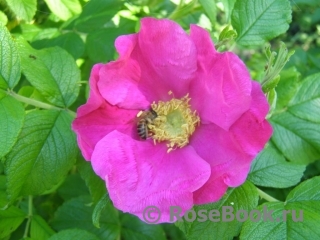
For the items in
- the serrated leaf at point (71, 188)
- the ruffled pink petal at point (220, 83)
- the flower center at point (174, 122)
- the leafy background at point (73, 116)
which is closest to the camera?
the ruffled pink petal at point (220, 83)

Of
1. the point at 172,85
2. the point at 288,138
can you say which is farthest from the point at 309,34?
the point at 172,85

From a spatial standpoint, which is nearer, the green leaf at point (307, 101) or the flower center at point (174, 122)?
the flower center at point (174, 122)

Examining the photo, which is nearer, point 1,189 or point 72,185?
point 1,189

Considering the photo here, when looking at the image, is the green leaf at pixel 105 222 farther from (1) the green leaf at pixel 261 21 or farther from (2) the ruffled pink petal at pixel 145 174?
(1) the green leaf at pixel 261 21

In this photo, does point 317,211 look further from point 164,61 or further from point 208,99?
point 164,61

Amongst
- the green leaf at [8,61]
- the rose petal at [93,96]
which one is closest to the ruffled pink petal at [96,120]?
the rose petal at [93,96]

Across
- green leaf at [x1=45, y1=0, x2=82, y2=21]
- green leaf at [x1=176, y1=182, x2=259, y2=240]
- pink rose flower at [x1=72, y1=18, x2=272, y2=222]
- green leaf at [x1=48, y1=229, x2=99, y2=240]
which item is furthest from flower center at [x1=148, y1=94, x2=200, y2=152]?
green leaf at [x1=45, y1=0, x2=82, y2=21]

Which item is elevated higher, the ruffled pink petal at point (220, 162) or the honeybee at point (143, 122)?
the ruffled pink petal at point (220, 162)
